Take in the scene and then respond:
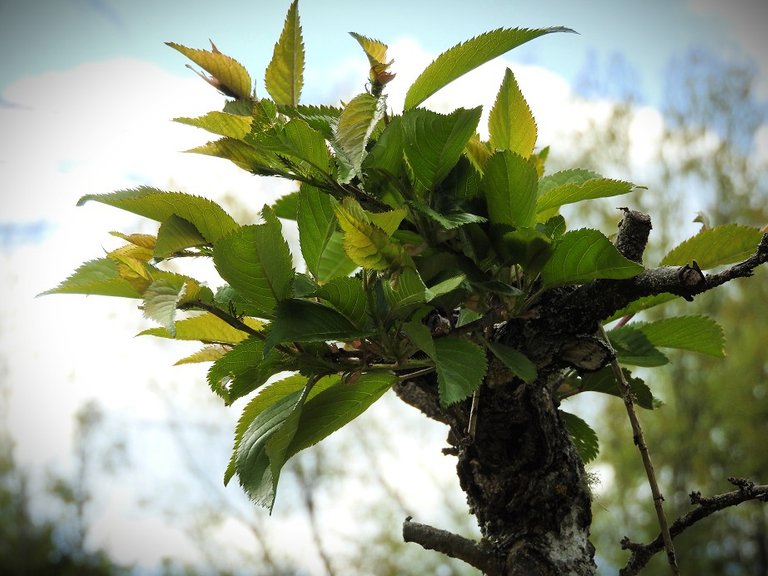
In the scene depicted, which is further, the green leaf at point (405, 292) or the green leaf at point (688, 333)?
the green leaf at point (688, 333)

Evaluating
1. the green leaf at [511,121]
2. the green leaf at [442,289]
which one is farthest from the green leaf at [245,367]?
the green leaf at [511,121]

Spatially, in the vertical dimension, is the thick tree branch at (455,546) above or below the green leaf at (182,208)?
below

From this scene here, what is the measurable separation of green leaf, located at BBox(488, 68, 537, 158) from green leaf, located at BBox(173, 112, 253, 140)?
0.17 m

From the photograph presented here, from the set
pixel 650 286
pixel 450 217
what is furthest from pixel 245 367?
pixel 650 286

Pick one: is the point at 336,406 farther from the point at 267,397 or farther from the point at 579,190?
the point at 579,190

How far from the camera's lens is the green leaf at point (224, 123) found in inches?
18.6

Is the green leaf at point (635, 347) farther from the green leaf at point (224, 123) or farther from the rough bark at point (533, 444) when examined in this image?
the green leaf at point (224, 123)

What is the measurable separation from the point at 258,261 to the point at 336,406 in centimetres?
11

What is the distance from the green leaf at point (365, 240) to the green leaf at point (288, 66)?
137 mm

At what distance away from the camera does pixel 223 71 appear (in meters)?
0.48

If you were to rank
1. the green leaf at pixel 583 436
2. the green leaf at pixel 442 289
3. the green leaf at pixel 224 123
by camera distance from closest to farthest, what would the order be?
the green leaf at pixel 442 289 → the green leaf at pixel 224 123 → the green leaf at pixel 583 436

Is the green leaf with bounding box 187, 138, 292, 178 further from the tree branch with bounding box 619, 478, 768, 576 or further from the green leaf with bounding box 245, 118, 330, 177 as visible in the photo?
the tree branch with bounding box 619, 478, 768, 576

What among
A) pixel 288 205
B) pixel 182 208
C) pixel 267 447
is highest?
pixel 288 205

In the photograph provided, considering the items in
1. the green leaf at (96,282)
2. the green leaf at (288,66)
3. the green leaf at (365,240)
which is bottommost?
the green leaf at (96,282)
